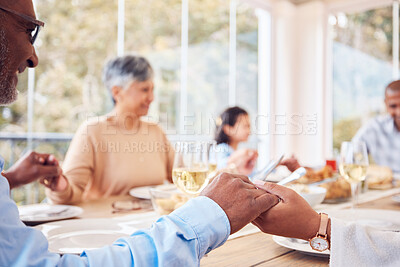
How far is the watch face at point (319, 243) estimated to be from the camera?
0.80m

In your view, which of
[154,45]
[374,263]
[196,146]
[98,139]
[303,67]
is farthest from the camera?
[154,45]

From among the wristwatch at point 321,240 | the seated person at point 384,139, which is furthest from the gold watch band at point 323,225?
the seated person at point 384,139

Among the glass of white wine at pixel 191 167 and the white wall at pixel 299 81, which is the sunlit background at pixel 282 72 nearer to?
the white wall at pixel 299 81

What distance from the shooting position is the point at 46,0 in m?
6.57

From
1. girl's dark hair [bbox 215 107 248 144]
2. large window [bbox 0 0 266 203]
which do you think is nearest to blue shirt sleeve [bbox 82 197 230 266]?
girl's dark hair [bbox 215 107 248 144]

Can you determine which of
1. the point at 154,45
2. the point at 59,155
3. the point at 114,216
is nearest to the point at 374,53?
the point at 154,45

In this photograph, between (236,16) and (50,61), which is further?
(50,61)

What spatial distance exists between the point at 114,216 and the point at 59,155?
3.78m

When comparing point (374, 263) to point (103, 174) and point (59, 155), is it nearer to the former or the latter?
point (103, 174)

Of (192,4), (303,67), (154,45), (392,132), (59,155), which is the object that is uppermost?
(192,4)

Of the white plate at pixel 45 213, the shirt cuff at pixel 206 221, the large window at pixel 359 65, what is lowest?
the white plate at pixel 45 213

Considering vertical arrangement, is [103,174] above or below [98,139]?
below

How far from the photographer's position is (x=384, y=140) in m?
3.00

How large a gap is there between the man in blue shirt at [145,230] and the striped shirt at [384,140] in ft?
8.41
